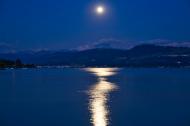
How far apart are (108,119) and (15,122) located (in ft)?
24.2

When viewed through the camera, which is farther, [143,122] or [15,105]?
[15,105]

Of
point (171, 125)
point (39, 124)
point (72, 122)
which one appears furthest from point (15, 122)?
point (171, 125)

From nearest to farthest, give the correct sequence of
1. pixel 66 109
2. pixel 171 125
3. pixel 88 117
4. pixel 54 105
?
pixel 171 125, pixel 88 117, pixel 66 109, pixel 54 105

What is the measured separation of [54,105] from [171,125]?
16.1 meters

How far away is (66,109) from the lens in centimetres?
3600

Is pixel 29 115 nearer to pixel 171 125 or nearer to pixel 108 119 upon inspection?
pixel 108 119

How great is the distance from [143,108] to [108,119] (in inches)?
365

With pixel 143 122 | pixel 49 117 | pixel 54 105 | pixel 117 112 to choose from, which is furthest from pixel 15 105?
pixel 143 122

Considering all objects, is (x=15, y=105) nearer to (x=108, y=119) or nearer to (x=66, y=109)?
(x=66, y=109)

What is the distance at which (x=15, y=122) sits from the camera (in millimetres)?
28500

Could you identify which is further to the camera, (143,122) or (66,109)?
(66,109)

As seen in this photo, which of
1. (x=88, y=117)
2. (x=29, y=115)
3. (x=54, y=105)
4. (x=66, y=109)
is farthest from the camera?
(x=54, y=105)

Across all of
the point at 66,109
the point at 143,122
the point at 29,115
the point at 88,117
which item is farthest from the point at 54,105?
the point at 143,122

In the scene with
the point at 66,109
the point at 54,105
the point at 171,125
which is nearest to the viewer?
the point at 171,125
